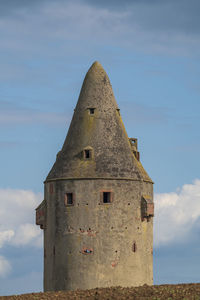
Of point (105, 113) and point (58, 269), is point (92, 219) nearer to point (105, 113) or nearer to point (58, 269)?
point (58, 269)


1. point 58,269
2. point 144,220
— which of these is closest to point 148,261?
point 144,220

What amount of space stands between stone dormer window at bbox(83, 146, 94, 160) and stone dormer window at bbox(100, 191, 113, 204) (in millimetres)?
3122

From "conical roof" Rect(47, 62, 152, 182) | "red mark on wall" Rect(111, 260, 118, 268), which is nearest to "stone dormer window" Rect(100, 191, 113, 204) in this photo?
"conical roof" Rect(47, 62, 152, 182)

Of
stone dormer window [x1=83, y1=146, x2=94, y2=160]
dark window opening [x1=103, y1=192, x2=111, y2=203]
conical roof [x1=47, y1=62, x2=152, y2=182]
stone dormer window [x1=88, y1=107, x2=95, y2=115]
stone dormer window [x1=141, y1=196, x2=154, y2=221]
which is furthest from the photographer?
stone dormer window [x1=88, y1=107, x2=95, y2=115]

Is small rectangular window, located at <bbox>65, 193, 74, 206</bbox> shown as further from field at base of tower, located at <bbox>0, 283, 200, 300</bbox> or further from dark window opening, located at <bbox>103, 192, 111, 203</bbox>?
field at base of tower, located at <bbox>0, 283, 200, 300</bbox>

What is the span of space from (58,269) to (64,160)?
8.08 metres

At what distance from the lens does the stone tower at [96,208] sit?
53.8 metres

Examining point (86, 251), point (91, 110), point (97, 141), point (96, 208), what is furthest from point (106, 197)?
point (91, 110)

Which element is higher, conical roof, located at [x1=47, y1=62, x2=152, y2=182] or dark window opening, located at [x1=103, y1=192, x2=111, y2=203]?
conical roof, located at [x1=47, y1=62, x2=152, y2=182]

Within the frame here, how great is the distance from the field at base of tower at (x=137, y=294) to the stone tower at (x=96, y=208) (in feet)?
19.8

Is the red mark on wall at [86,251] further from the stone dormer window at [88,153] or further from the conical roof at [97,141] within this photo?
the stone dormer window at [88,153]

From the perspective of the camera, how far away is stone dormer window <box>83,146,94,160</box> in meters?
56.1

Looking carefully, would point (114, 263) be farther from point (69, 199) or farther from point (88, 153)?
point (88, 153)

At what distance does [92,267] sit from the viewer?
176ft
